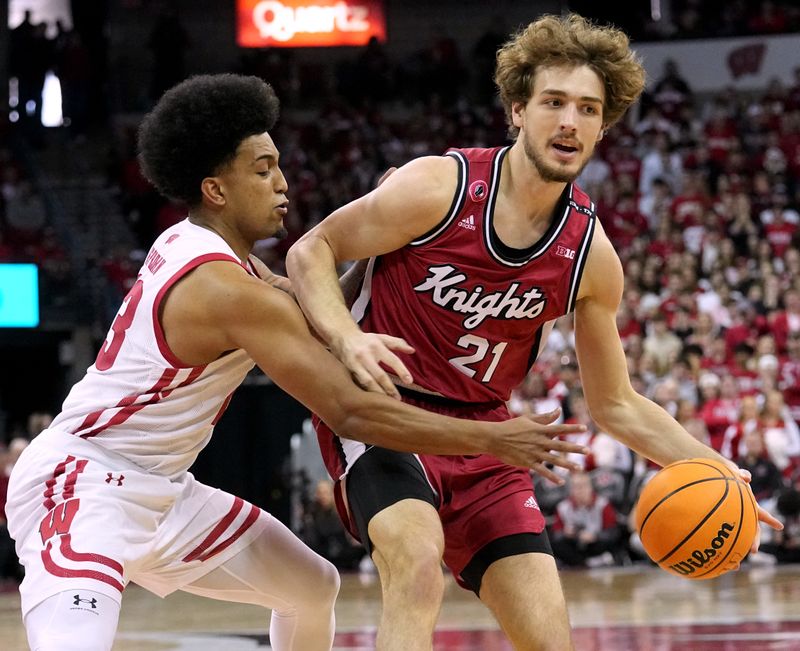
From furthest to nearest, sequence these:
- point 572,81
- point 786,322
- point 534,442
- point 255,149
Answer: point 786,322 → point 572,81 → point 255,149 → point 534,442

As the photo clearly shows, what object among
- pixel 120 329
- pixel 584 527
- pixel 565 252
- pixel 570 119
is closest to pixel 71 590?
pixel 120 329

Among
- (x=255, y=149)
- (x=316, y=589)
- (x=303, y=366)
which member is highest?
(x=255, y=149)

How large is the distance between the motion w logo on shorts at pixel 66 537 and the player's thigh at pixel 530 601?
3.97 feet

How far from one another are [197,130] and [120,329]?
0.69m

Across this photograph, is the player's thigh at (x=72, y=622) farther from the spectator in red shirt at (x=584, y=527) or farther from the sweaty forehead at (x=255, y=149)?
the spectator in red shirt at (x=584, y=527)

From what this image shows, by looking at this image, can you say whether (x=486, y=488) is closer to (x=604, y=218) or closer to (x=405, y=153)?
(x=604, y=218)

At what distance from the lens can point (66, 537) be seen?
394cm

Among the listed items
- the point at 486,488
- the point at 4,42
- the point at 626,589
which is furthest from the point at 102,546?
the point at 4,42

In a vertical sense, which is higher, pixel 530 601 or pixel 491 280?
pixel 491 280

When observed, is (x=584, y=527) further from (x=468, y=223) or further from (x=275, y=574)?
(x=468, y=223)

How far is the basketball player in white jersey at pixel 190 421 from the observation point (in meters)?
3.88

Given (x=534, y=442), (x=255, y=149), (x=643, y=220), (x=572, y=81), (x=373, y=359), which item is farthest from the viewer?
(x=643, y=220)

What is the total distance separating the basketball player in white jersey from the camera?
3.88 m

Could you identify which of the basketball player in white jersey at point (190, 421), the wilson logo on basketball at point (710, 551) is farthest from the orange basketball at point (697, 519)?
the basketball player in white jersey at point (190, 421)
